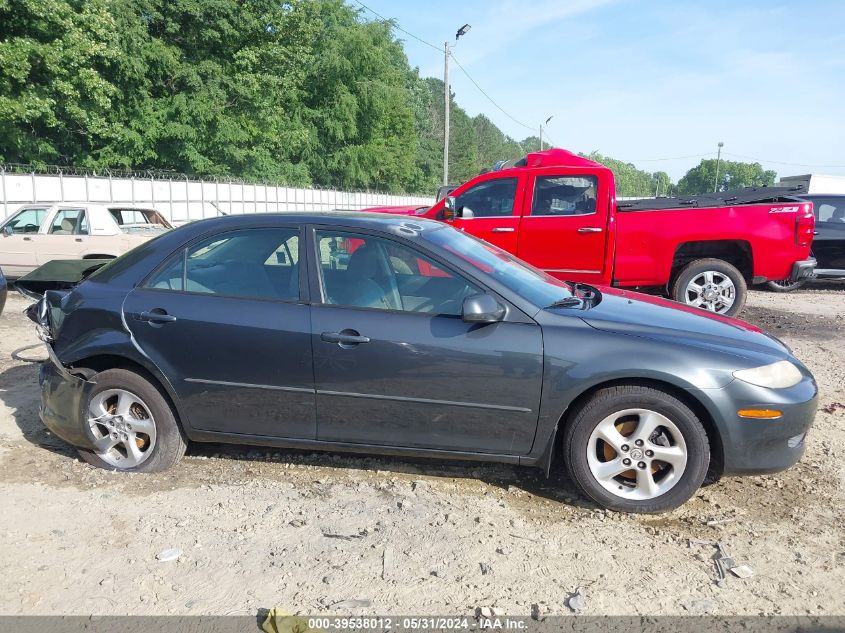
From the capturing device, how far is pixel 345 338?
135 inches

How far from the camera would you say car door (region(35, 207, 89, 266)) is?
1031 cm

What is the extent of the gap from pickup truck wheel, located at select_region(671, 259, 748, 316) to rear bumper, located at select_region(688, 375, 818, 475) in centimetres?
502

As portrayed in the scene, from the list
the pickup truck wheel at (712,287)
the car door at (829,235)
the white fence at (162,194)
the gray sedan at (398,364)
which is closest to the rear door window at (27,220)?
the white fence at (162,194)

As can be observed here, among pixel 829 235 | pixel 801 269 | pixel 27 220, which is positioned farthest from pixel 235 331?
pixel 829 235

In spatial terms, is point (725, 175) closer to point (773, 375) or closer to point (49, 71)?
point (49, 71)

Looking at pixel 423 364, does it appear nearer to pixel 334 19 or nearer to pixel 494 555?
pixel 494 555

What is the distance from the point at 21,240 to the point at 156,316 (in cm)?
853

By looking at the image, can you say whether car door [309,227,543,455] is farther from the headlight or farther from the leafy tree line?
the leafy tree line

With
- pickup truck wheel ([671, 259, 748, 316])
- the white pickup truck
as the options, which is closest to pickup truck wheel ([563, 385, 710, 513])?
pickup truck wheel ([671, 259, 748, 316])

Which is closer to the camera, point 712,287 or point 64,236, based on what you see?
point 712,287

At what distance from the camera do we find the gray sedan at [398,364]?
3.27 meters

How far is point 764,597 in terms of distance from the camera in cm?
270

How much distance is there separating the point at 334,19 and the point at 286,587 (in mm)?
52462

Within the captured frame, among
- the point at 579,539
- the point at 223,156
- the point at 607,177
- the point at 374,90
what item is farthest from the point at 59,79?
the point at 374,90
